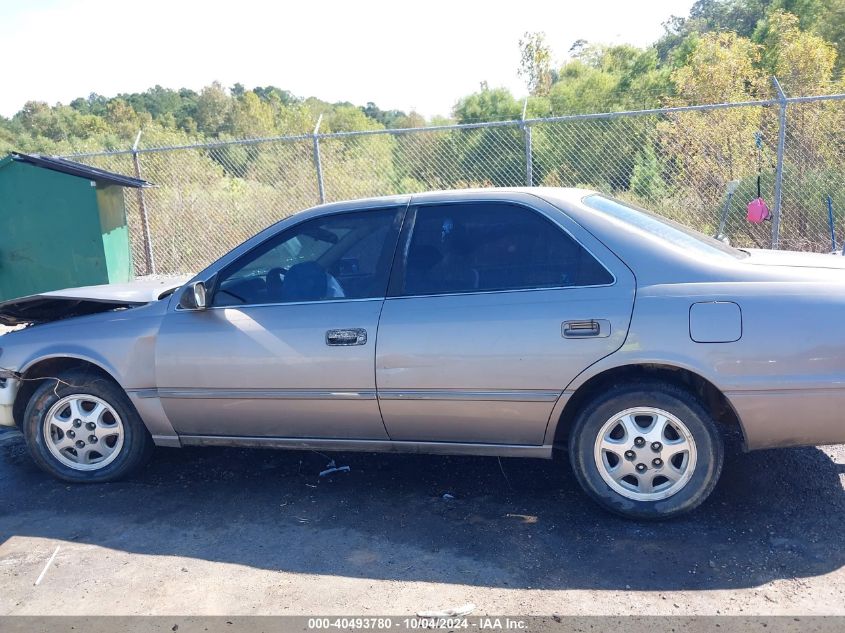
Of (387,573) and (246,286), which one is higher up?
(246,286)

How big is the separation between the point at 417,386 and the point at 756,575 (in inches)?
68.1

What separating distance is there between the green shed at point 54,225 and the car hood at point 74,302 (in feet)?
12.3

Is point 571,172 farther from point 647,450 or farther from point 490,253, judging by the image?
point 647,450

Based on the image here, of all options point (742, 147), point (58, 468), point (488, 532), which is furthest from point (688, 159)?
point (58, 468)

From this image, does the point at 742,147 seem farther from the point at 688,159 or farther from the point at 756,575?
the point at 756,575

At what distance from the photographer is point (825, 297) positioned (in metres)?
3.44

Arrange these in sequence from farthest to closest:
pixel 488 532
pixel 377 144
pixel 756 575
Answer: pixel 377 144 < pixel 488 532 < pixel 756 575

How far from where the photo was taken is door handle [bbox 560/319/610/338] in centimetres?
360

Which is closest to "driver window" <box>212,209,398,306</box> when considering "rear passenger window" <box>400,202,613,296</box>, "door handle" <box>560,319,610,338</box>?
"rear passenger window" <box>400,202,613,296</box>

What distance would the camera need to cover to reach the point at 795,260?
3.89m

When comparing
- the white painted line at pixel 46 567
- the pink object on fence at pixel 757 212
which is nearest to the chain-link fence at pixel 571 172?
the pink object on fence at pixel 757 212

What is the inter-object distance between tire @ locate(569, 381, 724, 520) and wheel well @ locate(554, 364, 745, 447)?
6 cm

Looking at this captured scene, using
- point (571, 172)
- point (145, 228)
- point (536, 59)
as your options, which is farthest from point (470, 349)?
point (536, 59)

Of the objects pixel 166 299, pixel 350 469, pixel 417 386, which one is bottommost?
pixel 350 469
